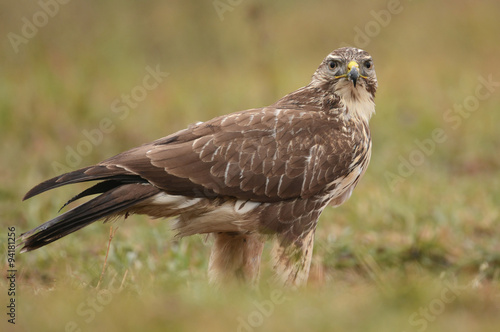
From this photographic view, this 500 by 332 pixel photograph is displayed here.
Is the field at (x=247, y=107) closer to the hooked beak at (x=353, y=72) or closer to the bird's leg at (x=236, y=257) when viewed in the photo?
the bird's leg at (x=236, y=257)

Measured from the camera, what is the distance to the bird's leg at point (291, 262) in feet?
15.7

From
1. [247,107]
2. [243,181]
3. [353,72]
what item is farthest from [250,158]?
[247,107]

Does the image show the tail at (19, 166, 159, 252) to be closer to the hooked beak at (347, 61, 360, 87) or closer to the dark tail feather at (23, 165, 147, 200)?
the dark tail feather at (23, 165, 147, 200)

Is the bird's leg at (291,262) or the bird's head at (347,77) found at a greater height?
the bird's head at (347,77)

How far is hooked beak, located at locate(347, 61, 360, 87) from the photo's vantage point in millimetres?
5039

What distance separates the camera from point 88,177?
439cm

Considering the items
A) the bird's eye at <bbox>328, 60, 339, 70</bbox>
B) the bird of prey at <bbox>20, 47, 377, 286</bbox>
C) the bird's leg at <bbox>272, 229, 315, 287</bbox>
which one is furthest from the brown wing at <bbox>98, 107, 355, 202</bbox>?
the bird's eye at <bbox>328, 60, 339, 70</bbox>

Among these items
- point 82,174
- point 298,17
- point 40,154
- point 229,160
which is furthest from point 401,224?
point 298,17

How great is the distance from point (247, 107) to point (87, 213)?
17.5ft

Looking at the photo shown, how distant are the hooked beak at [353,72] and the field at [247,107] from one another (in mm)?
1285

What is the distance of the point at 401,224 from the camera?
6609 mm

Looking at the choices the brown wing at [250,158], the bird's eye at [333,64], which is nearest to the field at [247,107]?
the brown wing at [250,158]

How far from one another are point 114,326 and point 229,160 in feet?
5.80

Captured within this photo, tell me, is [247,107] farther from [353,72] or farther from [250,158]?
[250,158]
